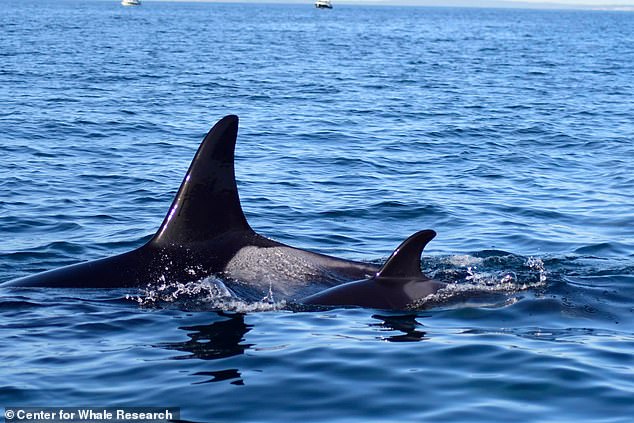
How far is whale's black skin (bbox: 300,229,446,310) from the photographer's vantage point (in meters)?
10.9

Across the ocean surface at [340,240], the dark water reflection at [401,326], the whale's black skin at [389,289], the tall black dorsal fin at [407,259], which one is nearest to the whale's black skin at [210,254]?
the ocean surface at [340,240]

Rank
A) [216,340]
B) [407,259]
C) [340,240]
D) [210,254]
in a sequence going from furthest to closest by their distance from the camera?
[340,240] < [210,254] < [407,259] < [216,340]

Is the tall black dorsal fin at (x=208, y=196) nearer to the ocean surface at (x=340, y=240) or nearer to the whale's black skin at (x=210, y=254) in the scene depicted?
the whale's black skin at (x=210, y=254)

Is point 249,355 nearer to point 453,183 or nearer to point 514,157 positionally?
point 453,183

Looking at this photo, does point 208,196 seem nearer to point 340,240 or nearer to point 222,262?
point 222,262

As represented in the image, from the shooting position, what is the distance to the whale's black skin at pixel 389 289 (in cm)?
1094

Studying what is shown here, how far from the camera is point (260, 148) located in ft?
77.4

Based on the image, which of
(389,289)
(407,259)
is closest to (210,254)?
(389,289)

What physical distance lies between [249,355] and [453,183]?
11.3m

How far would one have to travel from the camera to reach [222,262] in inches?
464

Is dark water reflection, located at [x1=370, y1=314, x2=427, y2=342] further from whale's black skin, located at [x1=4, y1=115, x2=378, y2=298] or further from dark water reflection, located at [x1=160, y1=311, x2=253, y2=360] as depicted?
dark water reflection, located at [x1=160, y1=311, x2=253, y2=360]

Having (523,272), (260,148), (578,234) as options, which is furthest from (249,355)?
(260,148)

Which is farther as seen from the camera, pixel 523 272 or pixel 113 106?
pixel 113 106

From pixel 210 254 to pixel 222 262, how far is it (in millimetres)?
159
